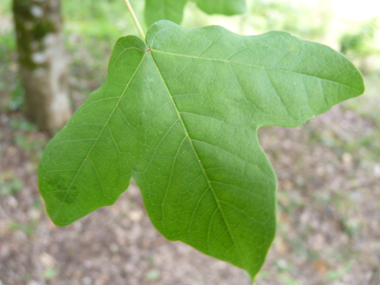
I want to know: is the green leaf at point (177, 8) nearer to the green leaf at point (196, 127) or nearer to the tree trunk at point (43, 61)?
the green leaf at point (196, 127)

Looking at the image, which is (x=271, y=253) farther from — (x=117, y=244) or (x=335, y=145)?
(x=335, y=145)

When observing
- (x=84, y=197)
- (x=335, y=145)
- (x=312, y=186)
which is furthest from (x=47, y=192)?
(x=335, y=145)

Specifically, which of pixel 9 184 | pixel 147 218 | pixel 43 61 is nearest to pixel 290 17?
pixel 43 61

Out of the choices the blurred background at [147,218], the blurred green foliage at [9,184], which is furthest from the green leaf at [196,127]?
the blurred green foliage at [9,184]

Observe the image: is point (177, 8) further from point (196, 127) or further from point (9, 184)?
point (9, 184)

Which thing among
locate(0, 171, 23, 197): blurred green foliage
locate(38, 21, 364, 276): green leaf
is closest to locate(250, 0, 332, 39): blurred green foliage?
locate(0, 171, 23, 197): blurred green foliage

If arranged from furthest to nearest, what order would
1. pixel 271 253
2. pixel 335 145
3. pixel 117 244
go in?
pixel 335 145, pixel 271 253, pixel 117 244

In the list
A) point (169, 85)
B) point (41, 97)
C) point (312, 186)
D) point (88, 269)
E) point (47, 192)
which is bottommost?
point (88, 269)
